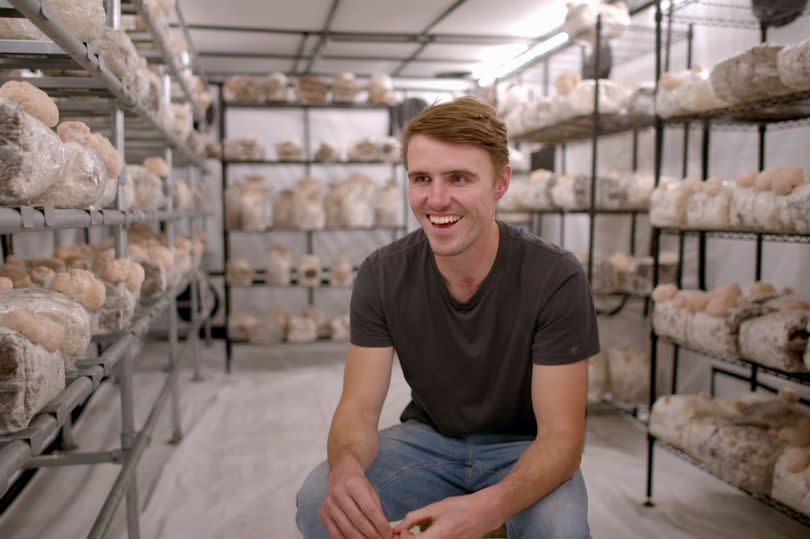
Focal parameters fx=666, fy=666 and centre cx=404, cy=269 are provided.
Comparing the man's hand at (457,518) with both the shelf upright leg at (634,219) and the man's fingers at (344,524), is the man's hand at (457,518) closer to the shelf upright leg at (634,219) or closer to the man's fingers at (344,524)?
the man's fingers at (344,524)

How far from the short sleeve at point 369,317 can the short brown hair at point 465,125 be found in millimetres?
391

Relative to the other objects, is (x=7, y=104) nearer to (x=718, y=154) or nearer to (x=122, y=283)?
(x=122, y=283)

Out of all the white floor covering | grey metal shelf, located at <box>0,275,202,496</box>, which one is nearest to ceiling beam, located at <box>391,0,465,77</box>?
the white floor covering

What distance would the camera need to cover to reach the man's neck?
1.63 meters

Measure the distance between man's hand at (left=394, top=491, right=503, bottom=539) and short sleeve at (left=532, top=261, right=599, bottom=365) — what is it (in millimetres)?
385

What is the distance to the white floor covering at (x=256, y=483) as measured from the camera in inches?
92.1

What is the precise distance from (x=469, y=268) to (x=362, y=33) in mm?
3435

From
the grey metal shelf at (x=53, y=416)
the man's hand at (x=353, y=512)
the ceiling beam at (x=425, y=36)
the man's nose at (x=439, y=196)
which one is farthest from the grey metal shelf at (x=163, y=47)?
the man's hand at (x=353, y=512)

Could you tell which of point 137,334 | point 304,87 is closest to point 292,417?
point 137,334

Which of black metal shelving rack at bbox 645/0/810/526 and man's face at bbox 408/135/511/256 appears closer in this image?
man's face at bbox 408/135/511/256

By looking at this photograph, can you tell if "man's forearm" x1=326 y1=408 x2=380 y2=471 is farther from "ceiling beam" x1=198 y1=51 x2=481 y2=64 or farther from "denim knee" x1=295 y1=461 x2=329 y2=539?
"ceiling beam" x1=198 y1=51 x2=481 y2=64

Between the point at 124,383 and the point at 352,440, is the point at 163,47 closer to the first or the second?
the point at 124,383

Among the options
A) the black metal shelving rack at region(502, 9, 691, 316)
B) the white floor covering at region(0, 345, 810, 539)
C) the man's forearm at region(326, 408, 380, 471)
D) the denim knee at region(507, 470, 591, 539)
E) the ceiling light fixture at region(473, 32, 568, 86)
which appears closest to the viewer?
the denim knee at region(507, 470, 591, 539)

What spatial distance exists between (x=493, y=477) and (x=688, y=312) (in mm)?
1175
